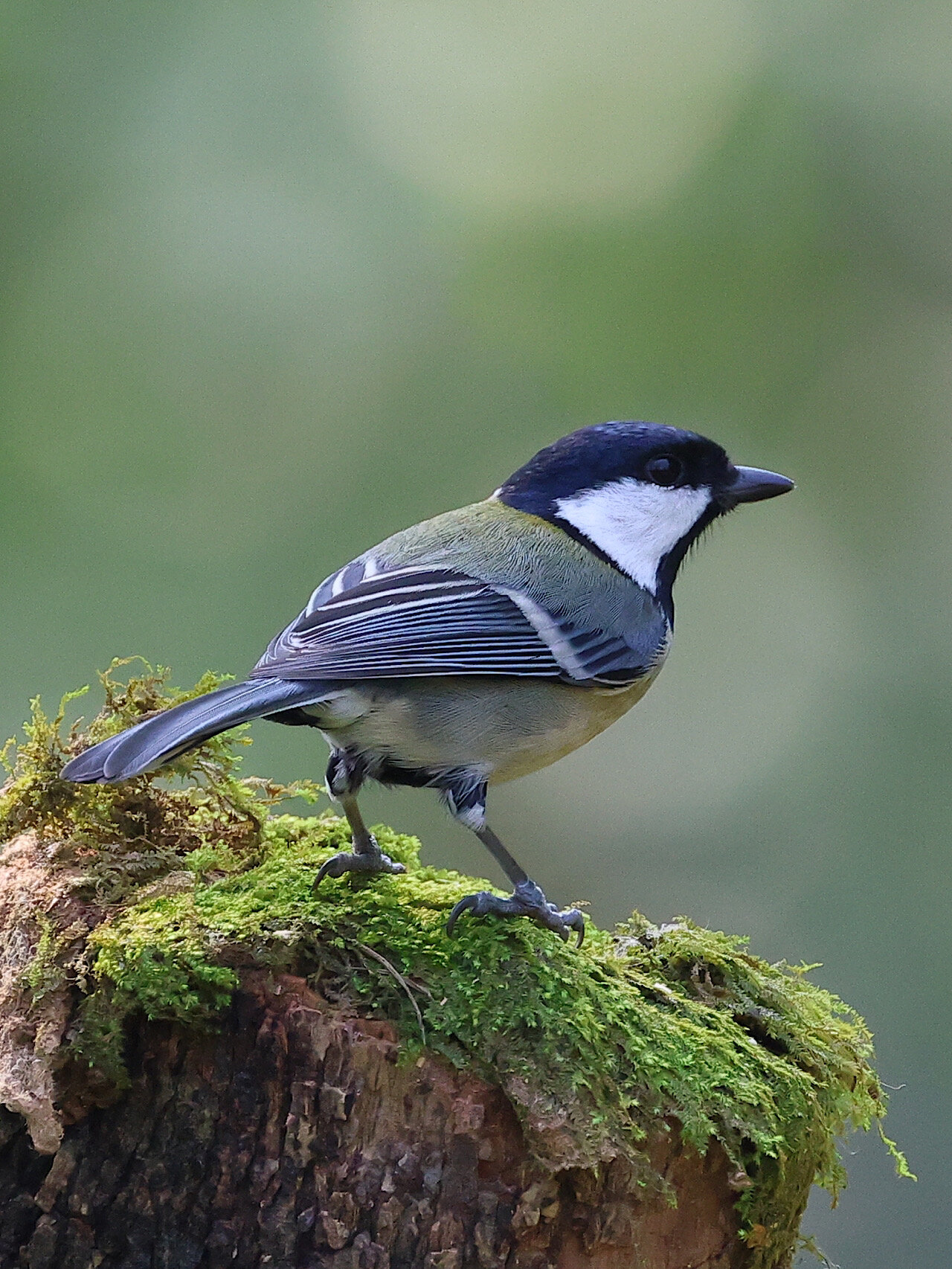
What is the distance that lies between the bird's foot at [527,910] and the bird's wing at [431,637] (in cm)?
38

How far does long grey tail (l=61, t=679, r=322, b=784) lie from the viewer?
1.66 meters

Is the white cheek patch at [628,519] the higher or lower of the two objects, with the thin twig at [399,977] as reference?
higher

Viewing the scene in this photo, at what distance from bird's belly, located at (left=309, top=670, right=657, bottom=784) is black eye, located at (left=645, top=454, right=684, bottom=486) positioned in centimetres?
Result: 58

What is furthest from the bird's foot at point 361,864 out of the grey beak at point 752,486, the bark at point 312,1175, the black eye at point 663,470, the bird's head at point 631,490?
the grey beak at point 752,486

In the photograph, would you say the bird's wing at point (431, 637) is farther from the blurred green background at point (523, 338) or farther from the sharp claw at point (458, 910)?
the blurred green background at point (523, 338)

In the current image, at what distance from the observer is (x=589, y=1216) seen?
5.09 ft

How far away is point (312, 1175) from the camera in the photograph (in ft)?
5.06

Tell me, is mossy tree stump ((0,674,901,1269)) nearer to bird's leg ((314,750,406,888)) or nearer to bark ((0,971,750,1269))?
bark ((0,971,750,1269))

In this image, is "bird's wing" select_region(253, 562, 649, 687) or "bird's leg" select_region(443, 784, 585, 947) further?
"bird's wing" select_region(253, 562, 649, 687)

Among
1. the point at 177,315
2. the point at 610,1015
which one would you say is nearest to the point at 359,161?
the point at 177,315

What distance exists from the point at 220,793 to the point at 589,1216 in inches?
38.5

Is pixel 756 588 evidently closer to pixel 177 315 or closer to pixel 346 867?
pixel 177 315

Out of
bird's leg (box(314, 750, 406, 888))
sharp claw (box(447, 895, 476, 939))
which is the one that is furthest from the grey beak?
sharp claw (box(447, 895, 476, 939))

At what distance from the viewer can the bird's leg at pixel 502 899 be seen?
5.98 feet
